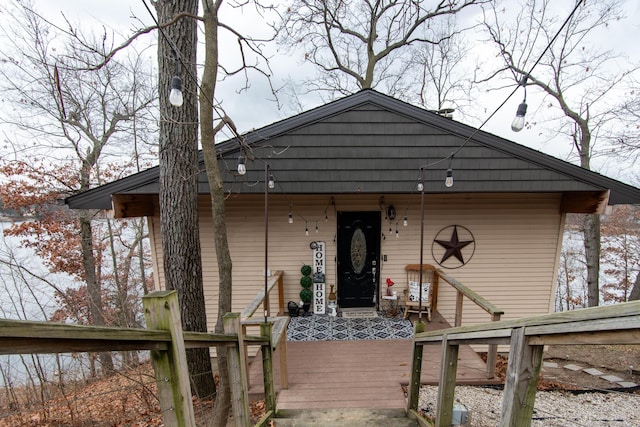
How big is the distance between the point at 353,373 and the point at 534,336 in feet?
9.76

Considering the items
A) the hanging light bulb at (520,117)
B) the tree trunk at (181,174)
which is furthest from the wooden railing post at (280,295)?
the hanging light bulb at (520,117)

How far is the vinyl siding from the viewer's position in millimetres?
5191

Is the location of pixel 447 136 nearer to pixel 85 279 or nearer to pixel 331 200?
pixel 331 200

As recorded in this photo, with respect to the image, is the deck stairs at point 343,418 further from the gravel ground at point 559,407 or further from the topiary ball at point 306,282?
the topiary ball at point 306,282

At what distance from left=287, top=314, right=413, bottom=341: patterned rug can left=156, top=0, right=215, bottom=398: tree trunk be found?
5.92ft

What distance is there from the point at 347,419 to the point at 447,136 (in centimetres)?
424

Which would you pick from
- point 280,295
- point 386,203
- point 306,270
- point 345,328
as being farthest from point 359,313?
point 386,203

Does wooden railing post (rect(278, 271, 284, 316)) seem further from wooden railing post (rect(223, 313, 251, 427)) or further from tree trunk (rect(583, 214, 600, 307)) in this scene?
tree trunk (rect(583, 214, 600, 307))

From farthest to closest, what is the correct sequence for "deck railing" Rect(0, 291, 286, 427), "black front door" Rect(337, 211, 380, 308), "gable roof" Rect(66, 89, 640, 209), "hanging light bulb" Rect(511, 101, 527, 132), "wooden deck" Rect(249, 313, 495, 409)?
"black front door" Rect(337, 211, 380, 308), "gable roof" Rect(66, 89, 640, 209), "wooden deck" Rect(249, 313, 495, 409), "hanging light bulb" Rect(511, 101, 527, 132), "deck railing" Rect(0, 291, 286, 427)

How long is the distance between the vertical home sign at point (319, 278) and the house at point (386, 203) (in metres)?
0.13

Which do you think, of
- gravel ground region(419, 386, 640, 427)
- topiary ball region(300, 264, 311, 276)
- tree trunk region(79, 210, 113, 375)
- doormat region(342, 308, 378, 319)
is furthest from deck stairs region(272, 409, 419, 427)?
tree trunk region(79, 210, 113, 375)

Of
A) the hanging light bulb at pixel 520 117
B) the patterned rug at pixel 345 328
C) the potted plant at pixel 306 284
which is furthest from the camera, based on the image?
the potted plant at pixel 306 284

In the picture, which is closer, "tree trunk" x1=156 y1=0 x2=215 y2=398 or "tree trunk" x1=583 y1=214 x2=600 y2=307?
"tree trunk" x1=156 y1=0 x2=215 y2=398

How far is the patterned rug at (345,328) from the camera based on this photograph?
470 centimetres
